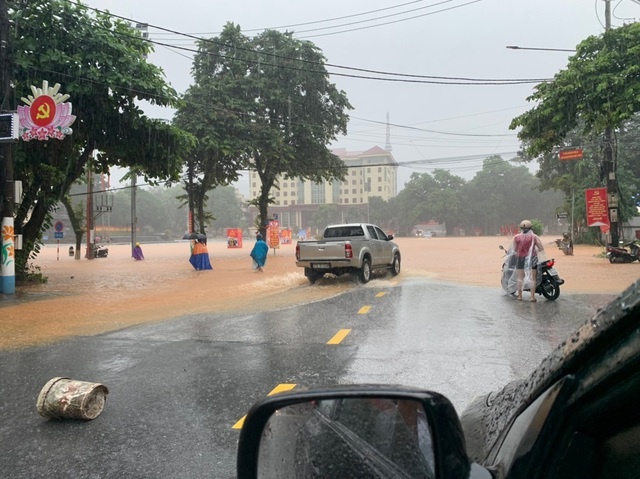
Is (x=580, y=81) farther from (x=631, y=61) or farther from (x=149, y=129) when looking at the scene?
(x=149, y=129)

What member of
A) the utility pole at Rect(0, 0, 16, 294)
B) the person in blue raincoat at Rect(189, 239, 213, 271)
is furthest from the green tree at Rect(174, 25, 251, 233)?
the utility pole at Rect(0, 0, 16, 294)

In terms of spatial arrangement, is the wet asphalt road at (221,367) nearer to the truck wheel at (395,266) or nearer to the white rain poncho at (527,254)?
the white rain poncho at (527,254)

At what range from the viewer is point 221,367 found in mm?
5711

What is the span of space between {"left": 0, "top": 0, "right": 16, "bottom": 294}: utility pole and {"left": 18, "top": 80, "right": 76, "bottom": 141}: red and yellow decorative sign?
51 centimetres

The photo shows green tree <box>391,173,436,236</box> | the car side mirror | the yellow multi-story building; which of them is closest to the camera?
the car side mirror

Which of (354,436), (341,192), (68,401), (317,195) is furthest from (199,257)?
(317,195)

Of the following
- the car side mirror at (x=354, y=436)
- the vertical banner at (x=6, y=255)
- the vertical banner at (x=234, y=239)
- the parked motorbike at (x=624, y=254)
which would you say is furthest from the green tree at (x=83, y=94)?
the vertical banner at (x=234, y=239)

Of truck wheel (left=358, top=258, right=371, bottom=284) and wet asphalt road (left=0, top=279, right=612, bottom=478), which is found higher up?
truck wheel (left=358, top=258, right=371, bottom=284)

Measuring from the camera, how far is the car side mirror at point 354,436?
114 cm

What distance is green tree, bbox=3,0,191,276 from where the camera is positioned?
45.2 feet

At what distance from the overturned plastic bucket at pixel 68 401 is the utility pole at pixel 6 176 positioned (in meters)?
10.3

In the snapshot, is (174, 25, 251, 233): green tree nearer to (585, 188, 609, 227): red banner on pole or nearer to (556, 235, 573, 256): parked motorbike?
(585, 188, 609, 227): red banner on pole

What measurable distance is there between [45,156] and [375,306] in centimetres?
1097

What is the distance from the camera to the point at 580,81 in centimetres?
1519
